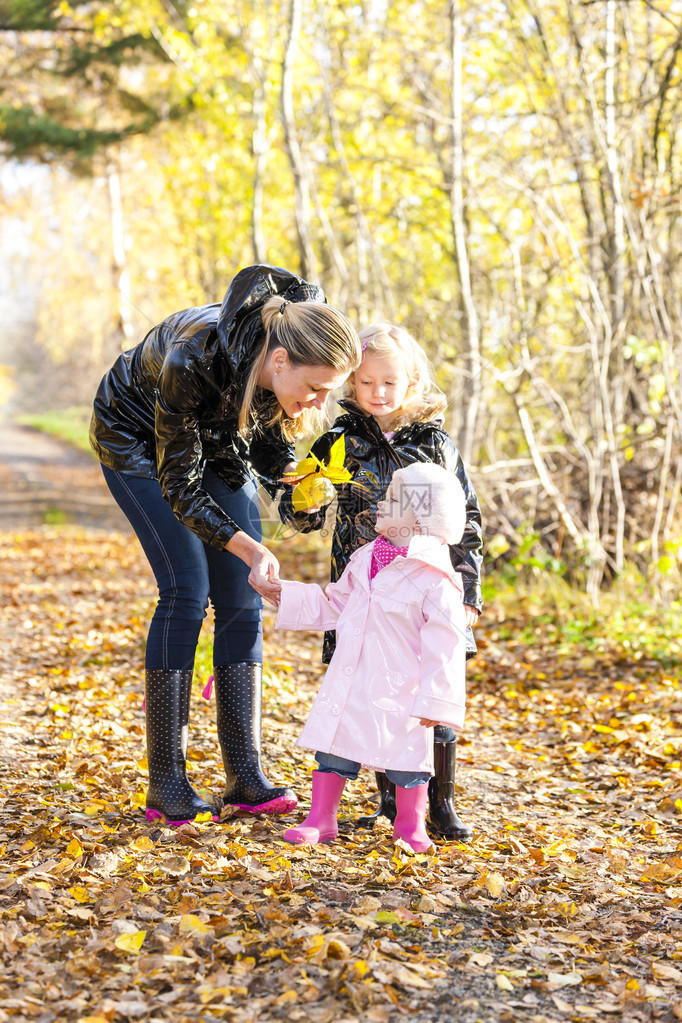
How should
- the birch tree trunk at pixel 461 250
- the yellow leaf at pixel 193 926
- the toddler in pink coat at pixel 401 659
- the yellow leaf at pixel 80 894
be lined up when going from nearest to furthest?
the yellow leaf at pixel 193 926
the yellow leaf at pixel 80 894
the toddler in pink coat at pixel 401 659
the birch tree trunk at pixel 461 250

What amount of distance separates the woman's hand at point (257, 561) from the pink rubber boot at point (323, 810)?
643mm

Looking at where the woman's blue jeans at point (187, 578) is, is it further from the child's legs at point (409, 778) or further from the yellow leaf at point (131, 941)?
the yellow leaf at point (131, 941)

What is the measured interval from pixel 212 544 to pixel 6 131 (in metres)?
13.7

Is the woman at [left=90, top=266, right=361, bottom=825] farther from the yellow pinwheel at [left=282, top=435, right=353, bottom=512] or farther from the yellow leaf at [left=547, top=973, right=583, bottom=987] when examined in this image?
the yellow leaf at [left=547, top=973, right=583, bottom=987]

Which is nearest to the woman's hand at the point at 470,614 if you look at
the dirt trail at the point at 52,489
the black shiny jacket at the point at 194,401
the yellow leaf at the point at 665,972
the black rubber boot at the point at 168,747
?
the black shiny jacket at the point at 194,401

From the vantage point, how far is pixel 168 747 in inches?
120

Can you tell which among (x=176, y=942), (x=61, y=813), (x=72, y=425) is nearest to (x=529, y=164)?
(x=61, y=813)

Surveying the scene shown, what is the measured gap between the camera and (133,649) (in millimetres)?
5824

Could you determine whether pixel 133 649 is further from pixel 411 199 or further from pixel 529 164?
pixel 411 199

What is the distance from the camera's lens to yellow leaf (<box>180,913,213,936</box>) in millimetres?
2328

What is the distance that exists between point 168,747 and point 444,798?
3.20ft

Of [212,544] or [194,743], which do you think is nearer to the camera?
[212,544]

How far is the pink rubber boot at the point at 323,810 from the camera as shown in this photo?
2.92 m

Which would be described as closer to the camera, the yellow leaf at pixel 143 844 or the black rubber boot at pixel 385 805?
the yellow leaf at pixel 143 844
